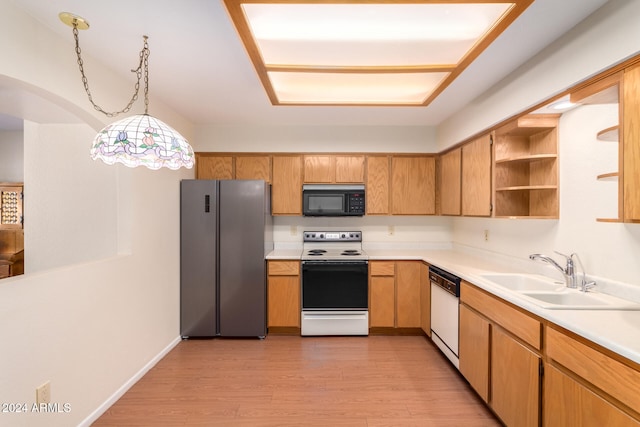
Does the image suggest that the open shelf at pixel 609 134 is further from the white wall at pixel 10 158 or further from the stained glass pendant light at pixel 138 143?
the white wall at pixel 10 158

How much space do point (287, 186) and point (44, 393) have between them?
2.63 metres

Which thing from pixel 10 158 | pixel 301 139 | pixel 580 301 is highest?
pixel 301 139

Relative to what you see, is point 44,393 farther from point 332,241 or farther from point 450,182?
point 450,182

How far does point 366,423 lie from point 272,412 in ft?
2.15

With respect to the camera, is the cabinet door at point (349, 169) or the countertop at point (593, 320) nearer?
the countertop at point (593, 320)

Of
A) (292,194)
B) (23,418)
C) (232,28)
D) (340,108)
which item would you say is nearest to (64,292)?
(23,418)

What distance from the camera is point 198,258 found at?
3.14m

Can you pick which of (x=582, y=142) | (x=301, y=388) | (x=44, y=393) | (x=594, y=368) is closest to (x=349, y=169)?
(x=582, y=142)

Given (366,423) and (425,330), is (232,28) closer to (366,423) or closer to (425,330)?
(366,423)

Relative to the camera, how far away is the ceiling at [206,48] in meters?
1.48

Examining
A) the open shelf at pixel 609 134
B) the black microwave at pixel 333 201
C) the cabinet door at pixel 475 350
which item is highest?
the open shelf at pixel 609 134

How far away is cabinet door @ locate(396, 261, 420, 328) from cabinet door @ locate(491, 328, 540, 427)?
134 centimetres

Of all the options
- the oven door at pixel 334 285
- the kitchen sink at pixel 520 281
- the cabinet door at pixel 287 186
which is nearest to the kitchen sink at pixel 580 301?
the kitchen sink at pixel 520 281

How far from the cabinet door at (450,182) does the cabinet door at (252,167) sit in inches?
83.9
